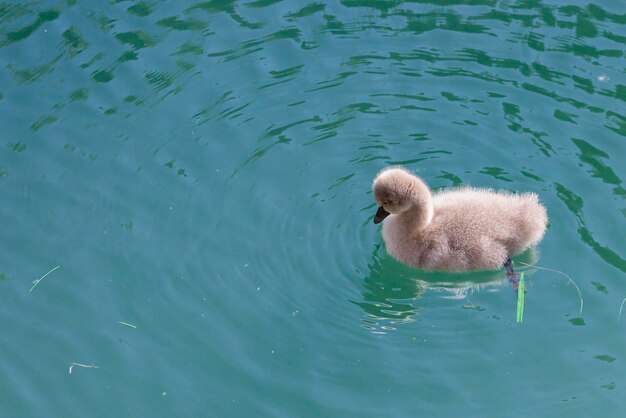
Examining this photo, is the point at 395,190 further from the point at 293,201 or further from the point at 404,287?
the point at 293,201

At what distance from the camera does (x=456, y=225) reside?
5977mm

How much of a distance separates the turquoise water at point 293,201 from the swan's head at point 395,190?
403mm

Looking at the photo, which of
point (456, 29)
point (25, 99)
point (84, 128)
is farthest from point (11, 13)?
point (456, 29)

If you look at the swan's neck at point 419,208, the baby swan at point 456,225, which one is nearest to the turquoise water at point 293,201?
the baby swan at point 456,225

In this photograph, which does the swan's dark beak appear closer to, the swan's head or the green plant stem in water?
the swan's head

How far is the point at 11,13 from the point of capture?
825 cm

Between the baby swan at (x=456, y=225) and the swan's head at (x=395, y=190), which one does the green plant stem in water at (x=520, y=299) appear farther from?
the swan's head at (x=395, y=190)

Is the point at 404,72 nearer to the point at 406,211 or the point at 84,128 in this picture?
the point at 406,211

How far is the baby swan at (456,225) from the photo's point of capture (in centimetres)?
588

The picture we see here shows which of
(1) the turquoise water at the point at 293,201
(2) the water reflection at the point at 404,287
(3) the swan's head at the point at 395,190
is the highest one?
(3) the swan's head at the point at 395,190

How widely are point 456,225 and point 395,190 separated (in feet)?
1.47

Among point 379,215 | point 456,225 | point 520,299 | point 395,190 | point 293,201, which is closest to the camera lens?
point 520,299

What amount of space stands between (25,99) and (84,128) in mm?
614

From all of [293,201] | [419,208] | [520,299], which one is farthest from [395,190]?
[520,299]
